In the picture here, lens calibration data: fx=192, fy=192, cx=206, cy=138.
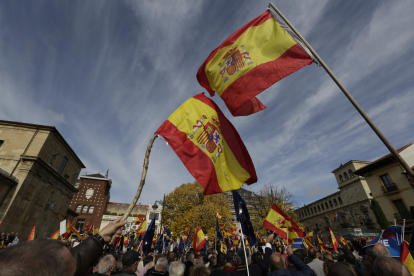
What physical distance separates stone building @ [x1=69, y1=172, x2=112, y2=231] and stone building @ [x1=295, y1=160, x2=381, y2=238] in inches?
1771

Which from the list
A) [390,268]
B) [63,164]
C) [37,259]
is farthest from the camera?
[63,164]

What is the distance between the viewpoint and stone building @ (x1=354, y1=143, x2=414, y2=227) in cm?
2445

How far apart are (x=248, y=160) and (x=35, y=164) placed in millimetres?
19829

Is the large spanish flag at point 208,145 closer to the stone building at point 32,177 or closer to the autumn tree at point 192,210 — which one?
the stone building at point 32,177

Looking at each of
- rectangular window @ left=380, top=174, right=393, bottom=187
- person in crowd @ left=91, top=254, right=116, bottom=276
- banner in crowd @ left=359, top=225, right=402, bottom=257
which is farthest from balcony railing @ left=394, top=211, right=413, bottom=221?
person in crowd @ left=91, top=254, right=116, bottom=276

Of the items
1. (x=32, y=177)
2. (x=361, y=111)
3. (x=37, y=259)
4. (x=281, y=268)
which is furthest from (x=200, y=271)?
(x=32, y=177)

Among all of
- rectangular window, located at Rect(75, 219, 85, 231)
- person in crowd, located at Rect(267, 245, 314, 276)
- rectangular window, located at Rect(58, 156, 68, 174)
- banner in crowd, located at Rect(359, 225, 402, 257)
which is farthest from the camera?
rectangular window, located at Rect(75, 219, 85, 231)

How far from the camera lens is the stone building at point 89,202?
38.4m

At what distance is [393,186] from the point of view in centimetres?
2583

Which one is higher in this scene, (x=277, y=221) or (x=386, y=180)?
(x=386, y=180)

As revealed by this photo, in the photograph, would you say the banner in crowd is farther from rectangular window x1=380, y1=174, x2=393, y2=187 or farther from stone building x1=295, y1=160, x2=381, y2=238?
stone building x1=295, y1=160, x2=381, y2=238

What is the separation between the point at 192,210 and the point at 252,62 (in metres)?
28.8

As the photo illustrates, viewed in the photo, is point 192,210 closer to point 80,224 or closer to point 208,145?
point 80,224

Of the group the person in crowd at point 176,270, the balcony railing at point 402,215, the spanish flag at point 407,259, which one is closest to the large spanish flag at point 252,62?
the person in crowd at point 176,270
